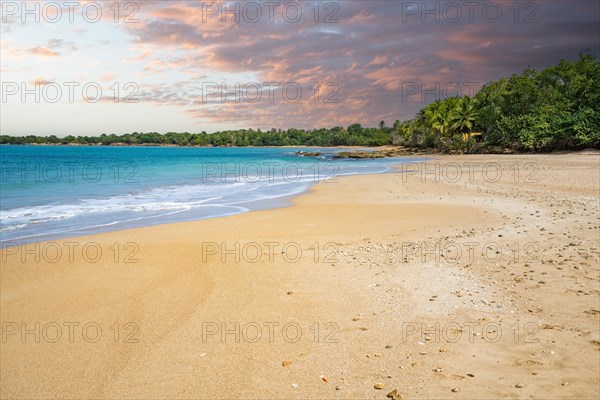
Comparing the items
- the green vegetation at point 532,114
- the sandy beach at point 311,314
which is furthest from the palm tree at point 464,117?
the sandy beach at point 311,314

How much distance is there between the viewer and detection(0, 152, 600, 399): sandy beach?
476 centimetres

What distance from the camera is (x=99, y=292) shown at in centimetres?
777

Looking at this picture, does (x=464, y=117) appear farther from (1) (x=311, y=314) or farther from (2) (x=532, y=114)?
(1) (x=311, y=314)

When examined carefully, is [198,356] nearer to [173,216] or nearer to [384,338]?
[384,338]

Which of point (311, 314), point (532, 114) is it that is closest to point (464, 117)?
point (532, 114)

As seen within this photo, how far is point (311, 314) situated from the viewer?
644 centimetres

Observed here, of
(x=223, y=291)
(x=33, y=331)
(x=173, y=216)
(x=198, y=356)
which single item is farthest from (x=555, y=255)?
(x=173, y=216)

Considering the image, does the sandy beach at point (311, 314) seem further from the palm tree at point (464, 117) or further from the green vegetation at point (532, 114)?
the palm tree at point (464, 117)

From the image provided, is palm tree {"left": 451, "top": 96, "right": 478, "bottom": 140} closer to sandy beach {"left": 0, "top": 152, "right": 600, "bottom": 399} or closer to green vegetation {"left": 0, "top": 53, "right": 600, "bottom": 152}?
green vegetation {"left": 0, "top": 53, "right": 600, "bottom": 152}

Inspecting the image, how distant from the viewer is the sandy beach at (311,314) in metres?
4.76

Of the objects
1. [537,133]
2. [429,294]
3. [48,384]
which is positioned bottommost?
[48,384]

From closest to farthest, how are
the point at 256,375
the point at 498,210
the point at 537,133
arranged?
the point at 256,375
the point at 498,210
the point at 537,133

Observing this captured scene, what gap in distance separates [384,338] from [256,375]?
5.98 feet

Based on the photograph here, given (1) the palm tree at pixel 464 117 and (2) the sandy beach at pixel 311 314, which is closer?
(2) the sandy beach at pixel 311 314
